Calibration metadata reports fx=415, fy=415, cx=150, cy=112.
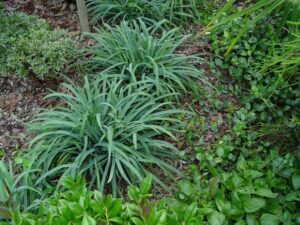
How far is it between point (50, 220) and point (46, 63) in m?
1.48

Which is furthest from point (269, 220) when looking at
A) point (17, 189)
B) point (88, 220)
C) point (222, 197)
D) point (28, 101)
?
point (28, 101)

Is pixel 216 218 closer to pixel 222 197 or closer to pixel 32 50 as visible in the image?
pixel 222 197

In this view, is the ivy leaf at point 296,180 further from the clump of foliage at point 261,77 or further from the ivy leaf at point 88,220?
the ivy leaf at point 88,220

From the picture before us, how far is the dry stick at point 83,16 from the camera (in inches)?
126

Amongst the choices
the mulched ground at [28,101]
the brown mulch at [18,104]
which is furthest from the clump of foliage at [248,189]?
the brown mulch at [18,104]

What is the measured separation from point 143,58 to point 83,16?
2.07 ft

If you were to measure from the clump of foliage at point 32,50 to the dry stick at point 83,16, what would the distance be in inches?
8.1

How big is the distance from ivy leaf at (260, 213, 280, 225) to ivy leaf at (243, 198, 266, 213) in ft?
0.19

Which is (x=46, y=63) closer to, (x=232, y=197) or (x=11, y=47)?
→ (x=11, y=47)

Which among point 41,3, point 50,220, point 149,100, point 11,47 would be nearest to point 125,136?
point 149,100

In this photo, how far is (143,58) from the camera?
10.0 ft

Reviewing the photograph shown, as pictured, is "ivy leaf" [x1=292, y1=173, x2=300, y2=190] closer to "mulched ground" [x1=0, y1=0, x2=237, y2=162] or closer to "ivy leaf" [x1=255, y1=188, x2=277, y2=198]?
"ivy leaf" [x1=255, y1=188, x2=277, y2=198]

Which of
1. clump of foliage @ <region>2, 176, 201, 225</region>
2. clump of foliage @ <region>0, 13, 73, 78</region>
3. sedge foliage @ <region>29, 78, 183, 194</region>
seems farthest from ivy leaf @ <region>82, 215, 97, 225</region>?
clump of foliage @ <region>0, 13, 73, 78</region>

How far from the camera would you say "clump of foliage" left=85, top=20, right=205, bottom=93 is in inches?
118
